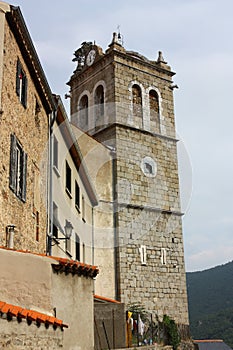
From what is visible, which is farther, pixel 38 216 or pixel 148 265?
pixel 148 265

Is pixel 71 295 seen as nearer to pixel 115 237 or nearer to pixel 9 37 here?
pixel 9 37

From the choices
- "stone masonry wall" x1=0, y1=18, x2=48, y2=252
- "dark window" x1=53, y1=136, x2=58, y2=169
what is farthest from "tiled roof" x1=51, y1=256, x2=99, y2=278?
"dark window" x1=53, y1=136, x2=58, y2=169

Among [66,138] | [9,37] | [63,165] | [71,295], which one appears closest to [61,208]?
[63,165]

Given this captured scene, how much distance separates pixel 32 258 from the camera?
758cm

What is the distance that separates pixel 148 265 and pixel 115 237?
7.55ft

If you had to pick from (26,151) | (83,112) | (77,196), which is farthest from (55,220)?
(83,112)

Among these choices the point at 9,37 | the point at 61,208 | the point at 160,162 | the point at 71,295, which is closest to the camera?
the point at 71,295

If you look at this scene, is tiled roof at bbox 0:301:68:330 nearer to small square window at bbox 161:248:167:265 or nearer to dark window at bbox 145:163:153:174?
small square window at bbox 161:248:167:265

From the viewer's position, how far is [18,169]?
11219 mm

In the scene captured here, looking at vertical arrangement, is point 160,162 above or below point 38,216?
above

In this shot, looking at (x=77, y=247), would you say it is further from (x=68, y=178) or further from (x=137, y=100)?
(x=137, y=100)

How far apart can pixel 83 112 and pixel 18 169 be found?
1694cm

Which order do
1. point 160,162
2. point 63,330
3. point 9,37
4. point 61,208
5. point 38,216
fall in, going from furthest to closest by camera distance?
point 160,162 < point 61,208 < point 38,216 < point 9,37 < point 63,330

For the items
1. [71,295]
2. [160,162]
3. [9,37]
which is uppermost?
[160,162]
